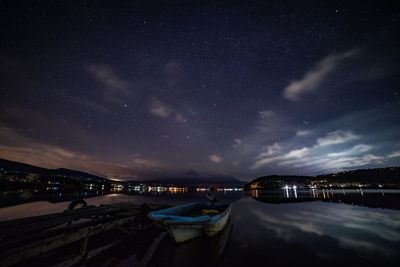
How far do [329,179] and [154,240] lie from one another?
23740 centimetres

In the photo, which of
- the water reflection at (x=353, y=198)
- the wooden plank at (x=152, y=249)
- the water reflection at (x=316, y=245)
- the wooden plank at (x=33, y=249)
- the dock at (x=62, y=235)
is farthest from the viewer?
the water reflection at (x=353, y=198)

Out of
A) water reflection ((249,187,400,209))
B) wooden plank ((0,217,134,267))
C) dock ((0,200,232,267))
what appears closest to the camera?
wooden plank ((0,217,134,267))

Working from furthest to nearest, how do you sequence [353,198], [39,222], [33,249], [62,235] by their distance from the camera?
[353,198] → [39,222] → [62,235] → [33,249]

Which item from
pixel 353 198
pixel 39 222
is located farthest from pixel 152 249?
pixel 353 198

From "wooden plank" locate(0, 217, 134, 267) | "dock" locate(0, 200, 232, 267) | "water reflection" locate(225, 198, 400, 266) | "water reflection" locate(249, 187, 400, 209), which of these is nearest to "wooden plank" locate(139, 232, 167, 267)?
"dock" locate(0, 200, 232, 267)

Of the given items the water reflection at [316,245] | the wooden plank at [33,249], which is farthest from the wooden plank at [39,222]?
the water reflection at [316,245]

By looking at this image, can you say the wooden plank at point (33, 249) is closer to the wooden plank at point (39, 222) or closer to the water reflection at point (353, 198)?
the wooden plank at point (39, 222)

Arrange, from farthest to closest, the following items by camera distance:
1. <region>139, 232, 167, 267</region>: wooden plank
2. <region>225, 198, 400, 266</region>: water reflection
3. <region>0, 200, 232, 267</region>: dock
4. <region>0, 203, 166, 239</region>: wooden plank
Result: <region>225, 198, 400, 266</region>: water reflection < <region>139, 232, 167, 267</region>: wooden plank < <region>0, 203, 166, 239</region>: wooden plank < <region>0, 200, 232, 267</region>: dock

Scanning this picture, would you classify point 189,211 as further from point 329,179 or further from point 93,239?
point 329,179

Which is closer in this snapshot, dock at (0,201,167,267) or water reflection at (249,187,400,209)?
dock at (0,201,167,267)

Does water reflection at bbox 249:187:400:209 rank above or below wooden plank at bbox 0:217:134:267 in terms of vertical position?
below

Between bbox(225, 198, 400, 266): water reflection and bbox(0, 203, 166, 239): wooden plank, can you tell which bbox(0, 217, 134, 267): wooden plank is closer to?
bbox(0, 203, 166, 239): wooden plank

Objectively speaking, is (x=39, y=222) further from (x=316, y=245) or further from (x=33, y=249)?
(x=316, y=245)

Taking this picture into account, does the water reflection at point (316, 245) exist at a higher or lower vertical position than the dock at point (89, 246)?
lower
